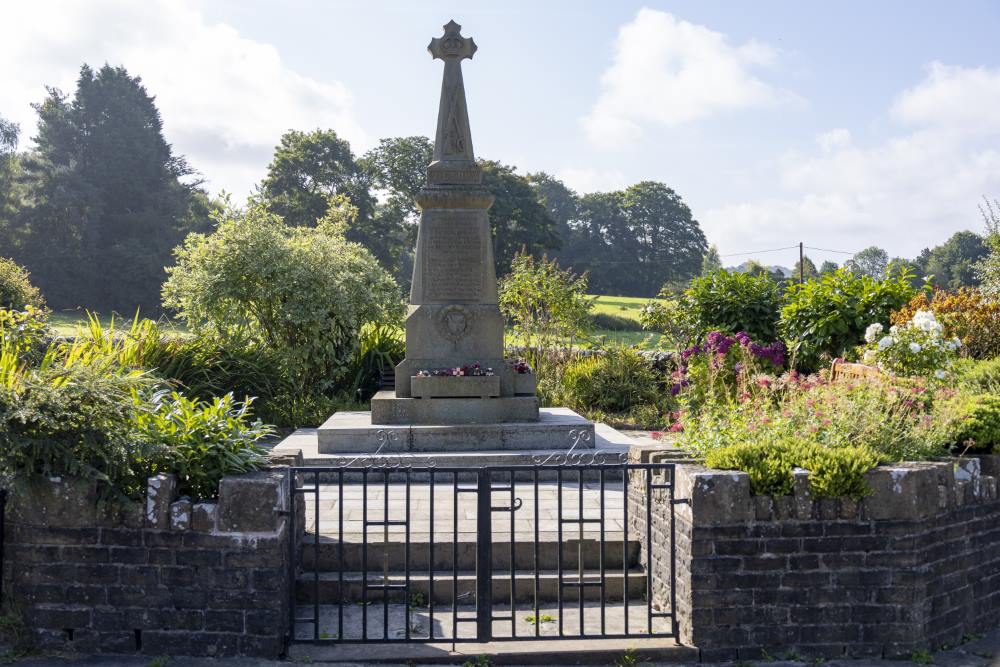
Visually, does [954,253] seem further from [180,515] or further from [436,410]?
[180,515]

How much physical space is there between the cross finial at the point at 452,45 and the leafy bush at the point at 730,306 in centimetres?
528

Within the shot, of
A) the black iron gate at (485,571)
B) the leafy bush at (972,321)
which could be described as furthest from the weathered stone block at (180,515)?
the leafy bush at (972,321)

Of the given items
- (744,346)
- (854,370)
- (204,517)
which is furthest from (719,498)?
(744,346)

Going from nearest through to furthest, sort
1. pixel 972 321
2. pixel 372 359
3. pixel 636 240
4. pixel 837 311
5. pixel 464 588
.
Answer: pixel 464 588 → pixel 972 321 → pixel 837 311 → pixel 372 359 → pixel 636 240

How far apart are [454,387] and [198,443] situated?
4813 mm

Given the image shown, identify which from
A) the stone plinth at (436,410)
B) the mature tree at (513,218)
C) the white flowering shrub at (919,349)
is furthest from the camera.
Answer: the mature tree at (513,218)

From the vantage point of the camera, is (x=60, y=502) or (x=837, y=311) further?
(x=837, y=311)

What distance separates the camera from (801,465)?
16.1 ft

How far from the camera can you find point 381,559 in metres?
5.59

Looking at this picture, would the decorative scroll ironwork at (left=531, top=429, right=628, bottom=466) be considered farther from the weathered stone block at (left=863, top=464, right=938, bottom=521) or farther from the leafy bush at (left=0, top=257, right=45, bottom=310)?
the leafy bush at (left=0, top=257, right=45, bottom=310)

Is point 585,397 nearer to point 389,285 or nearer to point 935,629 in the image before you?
point 389,285

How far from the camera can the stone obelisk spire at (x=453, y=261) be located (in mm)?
9992

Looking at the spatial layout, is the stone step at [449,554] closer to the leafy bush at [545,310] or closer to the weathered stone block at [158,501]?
the weathered stone block at [158,501]

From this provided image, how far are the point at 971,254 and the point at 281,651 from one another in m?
70.8
